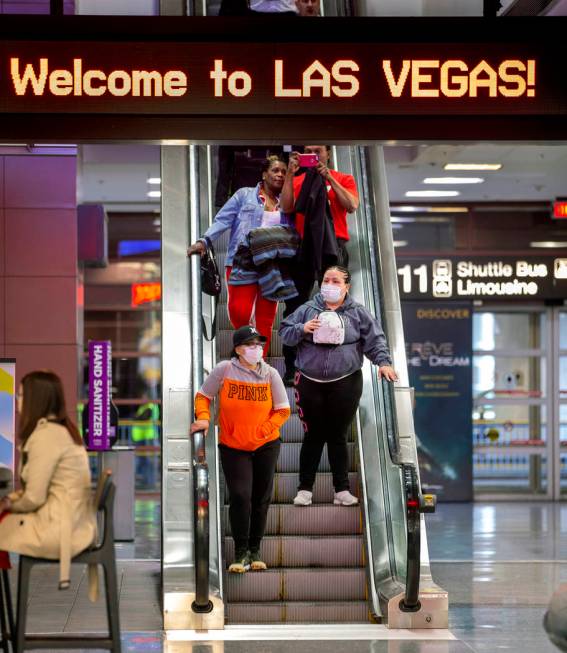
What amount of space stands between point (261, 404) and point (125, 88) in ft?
10.3

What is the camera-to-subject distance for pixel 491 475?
1773 cm

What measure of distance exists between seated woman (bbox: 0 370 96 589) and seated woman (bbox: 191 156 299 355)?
412 cm

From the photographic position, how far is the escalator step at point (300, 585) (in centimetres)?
855

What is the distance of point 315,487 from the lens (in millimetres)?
9305

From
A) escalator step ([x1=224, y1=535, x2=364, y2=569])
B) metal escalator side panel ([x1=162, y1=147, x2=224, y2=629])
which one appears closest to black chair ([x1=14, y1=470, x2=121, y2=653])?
metal escalator side panel ([x1=162, y1=147, x2=224, y2=629])

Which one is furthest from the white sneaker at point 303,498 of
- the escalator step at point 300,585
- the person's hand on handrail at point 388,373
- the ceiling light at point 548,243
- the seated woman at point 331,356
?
the ceiling light at point 548,243

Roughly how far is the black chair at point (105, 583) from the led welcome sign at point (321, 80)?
1765mm

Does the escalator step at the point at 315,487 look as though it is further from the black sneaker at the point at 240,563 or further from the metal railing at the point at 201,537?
the metal railing at the point at 201,537

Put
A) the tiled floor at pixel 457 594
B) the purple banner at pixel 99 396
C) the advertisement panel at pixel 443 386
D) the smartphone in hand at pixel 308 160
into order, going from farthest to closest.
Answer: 1. the advertisement panel at pixel 443 386
2. the purple banner at pixel 99 396
3. the smartphone in hand at pixel 308 160
4. the tiled floor at pixel 457 594

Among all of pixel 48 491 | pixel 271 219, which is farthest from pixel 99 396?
pixel 48 491

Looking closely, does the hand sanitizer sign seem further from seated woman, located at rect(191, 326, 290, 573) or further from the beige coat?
the beige coat

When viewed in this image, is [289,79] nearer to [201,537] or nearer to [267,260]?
[201,537]

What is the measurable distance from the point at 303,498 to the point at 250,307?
1.54 meters

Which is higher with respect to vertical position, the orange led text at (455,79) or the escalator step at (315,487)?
the orange led text at (455,79)
